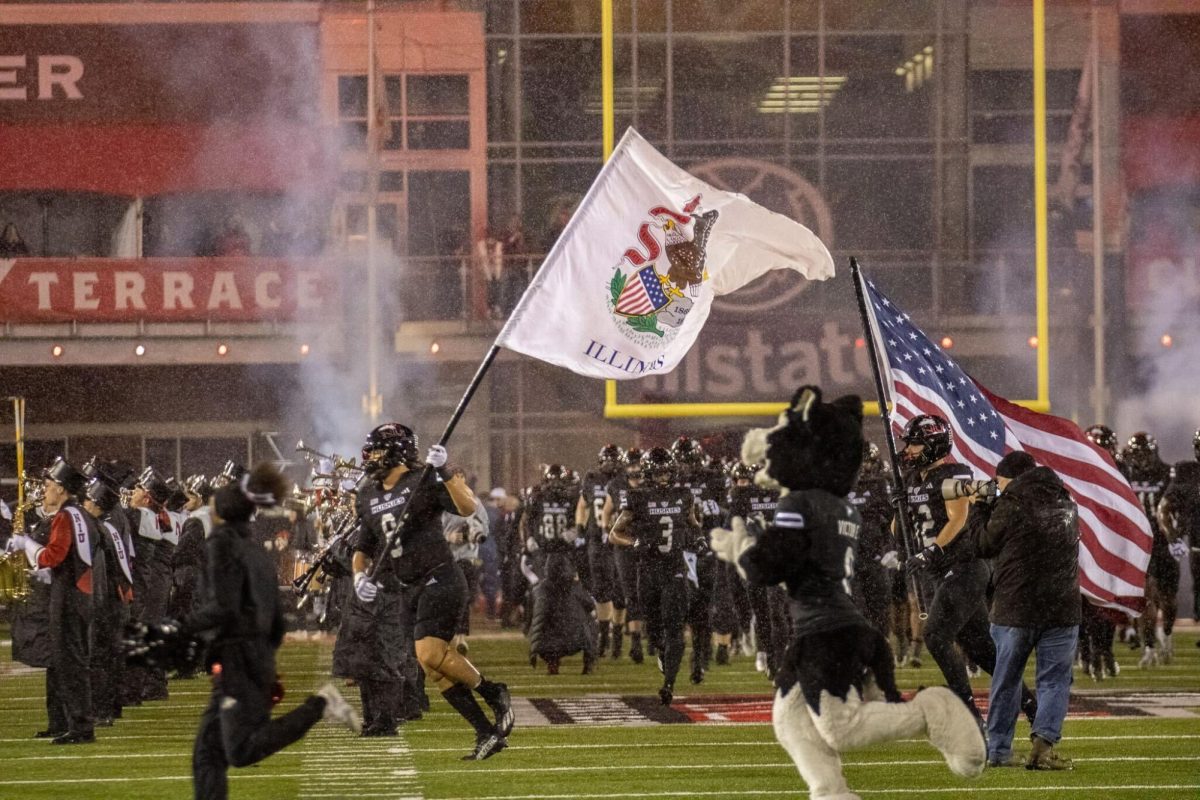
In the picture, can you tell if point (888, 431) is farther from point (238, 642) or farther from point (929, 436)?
point (238, 642)

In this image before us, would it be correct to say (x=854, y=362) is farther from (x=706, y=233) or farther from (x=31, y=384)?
(x=706, y=233)

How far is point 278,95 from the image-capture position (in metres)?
35.1

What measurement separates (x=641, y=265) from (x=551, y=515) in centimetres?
823

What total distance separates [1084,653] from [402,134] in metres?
19.3

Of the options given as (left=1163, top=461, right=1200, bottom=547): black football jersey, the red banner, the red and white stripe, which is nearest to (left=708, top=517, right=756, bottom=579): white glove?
the red and white stripe

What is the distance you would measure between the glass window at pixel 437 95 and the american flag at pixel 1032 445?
22548mm

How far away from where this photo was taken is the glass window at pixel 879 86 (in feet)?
113

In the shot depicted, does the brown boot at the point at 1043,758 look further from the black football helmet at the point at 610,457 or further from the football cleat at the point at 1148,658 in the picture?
the black football helmet at the point at 610,457

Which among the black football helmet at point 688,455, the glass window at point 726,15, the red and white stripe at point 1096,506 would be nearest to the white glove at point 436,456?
the red and white stripe at point 1096,506

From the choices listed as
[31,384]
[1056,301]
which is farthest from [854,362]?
[31,384]

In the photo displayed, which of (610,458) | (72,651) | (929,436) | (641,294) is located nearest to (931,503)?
(929,436)

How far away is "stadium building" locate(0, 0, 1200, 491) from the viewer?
3325 cm

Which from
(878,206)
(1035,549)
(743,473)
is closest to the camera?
(1035,549)

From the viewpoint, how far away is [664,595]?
16328 mm
